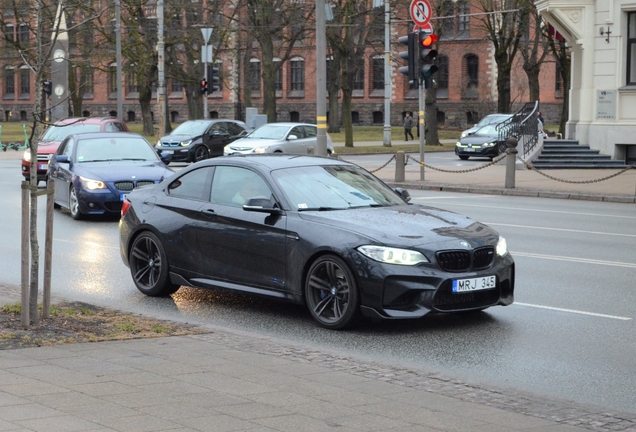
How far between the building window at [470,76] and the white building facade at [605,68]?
1764 inches

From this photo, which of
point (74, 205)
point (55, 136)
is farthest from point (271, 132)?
point (74, 205)

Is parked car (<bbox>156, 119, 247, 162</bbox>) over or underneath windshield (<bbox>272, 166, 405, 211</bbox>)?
underneath

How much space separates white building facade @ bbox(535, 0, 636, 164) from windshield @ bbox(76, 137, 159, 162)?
18.2m

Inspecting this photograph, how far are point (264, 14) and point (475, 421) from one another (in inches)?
2032

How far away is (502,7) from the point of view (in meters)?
53.2

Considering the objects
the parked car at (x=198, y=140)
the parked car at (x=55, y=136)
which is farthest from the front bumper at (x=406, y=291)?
the parked car at (x=198, y=140)

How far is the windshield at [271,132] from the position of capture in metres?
34.2

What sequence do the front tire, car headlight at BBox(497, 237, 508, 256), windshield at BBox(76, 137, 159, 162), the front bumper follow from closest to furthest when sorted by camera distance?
the front bumper
car headlight at BBox(497, 237, 508, 256)
the front tire
windshield at BBox(76, 137, 159, 162)

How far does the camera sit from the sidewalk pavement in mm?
5605

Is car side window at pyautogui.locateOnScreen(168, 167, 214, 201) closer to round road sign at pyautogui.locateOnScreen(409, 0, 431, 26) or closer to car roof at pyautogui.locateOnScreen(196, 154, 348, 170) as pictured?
car roof at pyautogui.locateOnScreen(196, 154, 348, 170)

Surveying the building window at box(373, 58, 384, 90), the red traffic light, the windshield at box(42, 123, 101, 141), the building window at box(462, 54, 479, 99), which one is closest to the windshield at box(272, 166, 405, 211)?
the red traffic light

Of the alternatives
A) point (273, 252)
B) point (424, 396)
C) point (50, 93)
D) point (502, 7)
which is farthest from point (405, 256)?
point (50, 93)

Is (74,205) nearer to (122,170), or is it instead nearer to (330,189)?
(122,170)

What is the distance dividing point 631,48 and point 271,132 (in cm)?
1179
